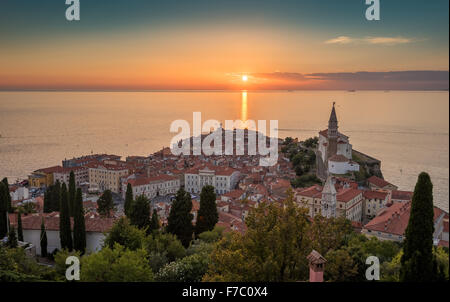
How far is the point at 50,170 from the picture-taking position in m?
23.0

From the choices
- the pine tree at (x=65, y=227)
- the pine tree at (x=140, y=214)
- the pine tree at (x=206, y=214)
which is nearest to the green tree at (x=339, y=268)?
the pine tree at (x=206, y=214)

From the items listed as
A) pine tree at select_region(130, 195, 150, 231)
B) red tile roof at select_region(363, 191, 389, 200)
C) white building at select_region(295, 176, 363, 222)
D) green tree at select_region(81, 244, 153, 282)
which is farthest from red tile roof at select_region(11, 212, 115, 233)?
red tile roof at select_region(363, 191, 389, 200)

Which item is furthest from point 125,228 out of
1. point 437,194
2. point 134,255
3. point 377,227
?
point 437,194

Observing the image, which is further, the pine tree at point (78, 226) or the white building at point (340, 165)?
the white building at point (340, 165)

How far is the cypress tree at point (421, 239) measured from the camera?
3592 mm

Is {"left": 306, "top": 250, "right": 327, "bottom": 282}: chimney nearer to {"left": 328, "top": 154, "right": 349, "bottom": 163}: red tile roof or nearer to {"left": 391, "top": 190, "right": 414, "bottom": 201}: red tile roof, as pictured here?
{"left": 391, "top": 190, "right": 414, "bottom": 201}: red tile roof

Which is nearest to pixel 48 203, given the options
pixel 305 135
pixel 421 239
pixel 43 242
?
pixel 43 242

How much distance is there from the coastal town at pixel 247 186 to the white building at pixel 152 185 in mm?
59

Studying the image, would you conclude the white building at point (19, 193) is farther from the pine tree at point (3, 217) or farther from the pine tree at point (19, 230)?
the pine tree at point (19, 230)

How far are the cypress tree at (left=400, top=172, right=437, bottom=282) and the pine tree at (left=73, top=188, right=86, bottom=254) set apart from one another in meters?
6.20

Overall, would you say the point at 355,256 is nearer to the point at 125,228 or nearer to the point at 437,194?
the point at 125,228

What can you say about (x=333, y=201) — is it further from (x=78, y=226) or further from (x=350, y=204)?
(x=78, y=226)

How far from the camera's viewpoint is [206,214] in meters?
8.43
